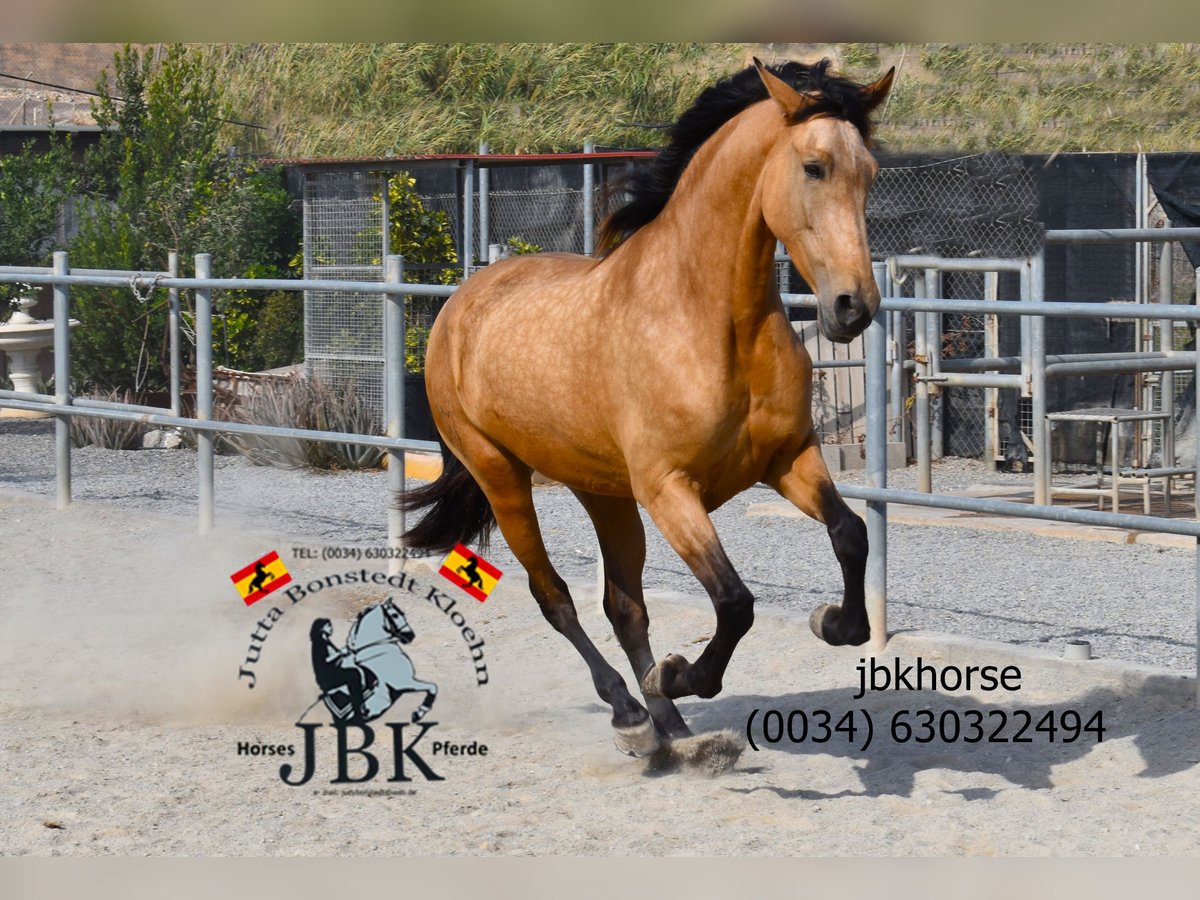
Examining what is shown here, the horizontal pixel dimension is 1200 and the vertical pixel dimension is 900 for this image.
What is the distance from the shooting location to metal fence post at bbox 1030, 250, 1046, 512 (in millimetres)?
8180

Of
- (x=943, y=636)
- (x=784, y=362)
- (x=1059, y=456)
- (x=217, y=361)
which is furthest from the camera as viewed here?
(x=217, y=361)

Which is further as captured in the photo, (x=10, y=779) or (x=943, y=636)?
(x=943, y=636)

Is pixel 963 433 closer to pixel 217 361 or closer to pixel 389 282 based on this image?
pixel 389 282

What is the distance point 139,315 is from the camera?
45.4 feet

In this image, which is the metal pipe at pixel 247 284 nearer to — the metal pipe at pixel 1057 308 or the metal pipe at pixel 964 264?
the metal pipe at pixel 1057 308

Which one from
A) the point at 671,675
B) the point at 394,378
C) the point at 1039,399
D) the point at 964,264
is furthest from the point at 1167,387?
the point at 671,675

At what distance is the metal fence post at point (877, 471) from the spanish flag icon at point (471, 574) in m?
1.44

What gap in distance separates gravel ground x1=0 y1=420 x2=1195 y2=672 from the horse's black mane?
2.25 meters

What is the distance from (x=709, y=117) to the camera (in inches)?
159

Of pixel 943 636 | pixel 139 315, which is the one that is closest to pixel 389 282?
pixel 943 636

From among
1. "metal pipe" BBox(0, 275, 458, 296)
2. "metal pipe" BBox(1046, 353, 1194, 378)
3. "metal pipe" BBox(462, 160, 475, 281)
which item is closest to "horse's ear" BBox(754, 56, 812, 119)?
"metal pipe" BBox(0, 275, 458, 296)

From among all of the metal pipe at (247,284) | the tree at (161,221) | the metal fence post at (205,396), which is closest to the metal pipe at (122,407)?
the metal fence post at (205,396)

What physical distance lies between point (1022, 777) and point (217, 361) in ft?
38.5

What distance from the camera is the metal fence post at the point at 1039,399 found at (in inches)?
322
